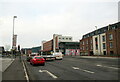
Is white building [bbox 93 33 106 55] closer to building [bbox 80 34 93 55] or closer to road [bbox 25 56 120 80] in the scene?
building [bbox 80 34 93 55]

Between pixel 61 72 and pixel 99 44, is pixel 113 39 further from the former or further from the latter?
pixel 61 72

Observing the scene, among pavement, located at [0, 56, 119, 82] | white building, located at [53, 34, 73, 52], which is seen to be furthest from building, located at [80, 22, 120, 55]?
white building, located at [53, 34, 73, 52]

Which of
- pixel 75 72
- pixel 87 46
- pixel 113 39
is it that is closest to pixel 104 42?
pixel 113 39

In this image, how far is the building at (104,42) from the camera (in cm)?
5436

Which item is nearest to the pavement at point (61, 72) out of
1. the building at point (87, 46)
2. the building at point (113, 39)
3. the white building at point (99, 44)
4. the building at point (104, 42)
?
the building at point (113, 39)

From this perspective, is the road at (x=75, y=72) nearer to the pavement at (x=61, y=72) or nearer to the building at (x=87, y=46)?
the pavement at (x=61, y=72)

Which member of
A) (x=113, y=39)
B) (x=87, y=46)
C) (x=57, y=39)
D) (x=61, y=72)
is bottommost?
(x=61, y=72)

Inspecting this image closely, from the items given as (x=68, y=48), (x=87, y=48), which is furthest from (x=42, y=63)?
(x=68, y=48)

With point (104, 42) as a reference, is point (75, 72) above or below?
below

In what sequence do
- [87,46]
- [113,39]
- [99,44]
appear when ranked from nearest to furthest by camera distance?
[113,39]
[99,44]
[87,46]

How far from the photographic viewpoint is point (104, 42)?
6169 cm

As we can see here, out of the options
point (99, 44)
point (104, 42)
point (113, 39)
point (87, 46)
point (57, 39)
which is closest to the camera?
point (113, 39)

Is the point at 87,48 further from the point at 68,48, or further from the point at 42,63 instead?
the point at 42,63

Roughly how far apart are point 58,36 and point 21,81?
114m
